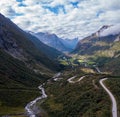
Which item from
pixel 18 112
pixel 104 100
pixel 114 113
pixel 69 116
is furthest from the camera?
pixel 18 112

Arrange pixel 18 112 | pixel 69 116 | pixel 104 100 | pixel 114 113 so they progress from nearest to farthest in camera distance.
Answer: pixel 114 113 → pixel 69 116 → pixel 104 100 → pixel 18 112

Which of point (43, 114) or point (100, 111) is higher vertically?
point (43, 114)

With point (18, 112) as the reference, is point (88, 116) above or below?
below

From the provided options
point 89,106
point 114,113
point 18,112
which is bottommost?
point 114,113

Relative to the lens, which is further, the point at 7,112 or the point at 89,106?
the point at 7,112

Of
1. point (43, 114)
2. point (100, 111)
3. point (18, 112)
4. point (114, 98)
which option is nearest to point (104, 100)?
point (114, 98)

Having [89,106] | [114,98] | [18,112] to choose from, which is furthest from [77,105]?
[18,112]

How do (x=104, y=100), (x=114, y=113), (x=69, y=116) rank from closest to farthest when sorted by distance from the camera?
(x=114, y=113) < (x=69, y=116) < (x=104, y=100)

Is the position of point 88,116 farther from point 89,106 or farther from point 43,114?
point 43,114

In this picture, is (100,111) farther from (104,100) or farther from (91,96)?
(91,96)
